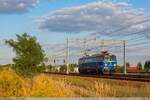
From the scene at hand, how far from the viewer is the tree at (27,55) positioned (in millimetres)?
28188

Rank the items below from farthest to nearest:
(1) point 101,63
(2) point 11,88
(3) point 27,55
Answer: (1) point 101,63, (3) point 27,55, (2) point 11,88

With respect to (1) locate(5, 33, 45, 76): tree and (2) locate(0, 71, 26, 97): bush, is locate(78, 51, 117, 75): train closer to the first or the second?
(1) locate(5, 33, 45, 76): tree

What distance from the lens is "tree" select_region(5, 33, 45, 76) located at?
92.5 ft

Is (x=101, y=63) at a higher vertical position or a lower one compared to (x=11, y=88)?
higher

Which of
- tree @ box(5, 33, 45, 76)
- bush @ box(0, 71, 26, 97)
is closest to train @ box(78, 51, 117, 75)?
tree @ box(5, 33, 45, 76)

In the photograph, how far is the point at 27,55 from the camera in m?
28.8

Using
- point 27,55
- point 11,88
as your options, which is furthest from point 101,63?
point 11,88

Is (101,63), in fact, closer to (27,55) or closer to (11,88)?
(27,55)

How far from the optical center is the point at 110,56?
217ft

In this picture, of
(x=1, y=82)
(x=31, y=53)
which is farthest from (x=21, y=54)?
(x=1, y=82)

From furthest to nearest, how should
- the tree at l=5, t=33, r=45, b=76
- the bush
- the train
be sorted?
the train, the tree at l=5, t=33, r=45, b=76, the bush

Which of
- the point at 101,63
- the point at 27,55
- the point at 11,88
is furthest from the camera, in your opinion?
the point at 101,63

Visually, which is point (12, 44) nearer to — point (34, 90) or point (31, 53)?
point (31, 53)

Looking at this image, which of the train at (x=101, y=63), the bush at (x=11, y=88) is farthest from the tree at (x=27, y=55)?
the train at (x=101, y=63)
